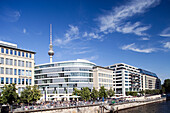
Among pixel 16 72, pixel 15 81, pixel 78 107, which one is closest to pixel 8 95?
pixel 15 81

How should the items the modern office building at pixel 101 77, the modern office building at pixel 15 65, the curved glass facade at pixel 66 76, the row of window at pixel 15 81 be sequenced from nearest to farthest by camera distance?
the row of window at pixel 15 81 < the modern office building at pixel 15 65 < the curved glass facade at pixel 66 76 < the modern office building at pixel 101 77

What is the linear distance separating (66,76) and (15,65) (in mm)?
41042

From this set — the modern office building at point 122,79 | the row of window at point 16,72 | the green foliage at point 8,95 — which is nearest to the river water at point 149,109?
the row of window at point 16,72

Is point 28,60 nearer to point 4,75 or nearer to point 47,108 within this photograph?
point 4,75

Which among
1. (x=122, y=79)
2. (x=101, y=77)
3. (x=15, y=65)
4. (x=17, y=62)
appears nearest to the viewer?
(x=15, y=65)

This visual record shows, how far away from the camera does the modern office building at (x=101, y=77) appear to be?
341 ft

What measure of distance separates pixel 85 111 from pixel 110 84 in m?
71.0

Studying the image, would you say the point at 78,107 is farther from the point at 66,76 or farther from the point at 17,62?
the point at 66,76

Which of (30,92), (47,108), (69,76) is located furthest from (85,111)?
(69,76)

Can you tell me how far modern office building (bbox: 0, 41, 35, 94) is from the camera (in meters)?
55.8

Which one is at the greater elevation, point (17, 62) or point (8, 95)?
point (17, 62)

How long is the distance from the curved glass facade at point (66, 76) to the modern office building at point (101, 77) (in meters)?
2.50

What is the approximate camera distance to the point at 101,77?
355 feet

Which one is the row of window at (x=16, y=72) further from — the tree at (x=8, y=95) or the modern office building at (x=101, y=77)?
the modern office building at (x=101, y=77)
